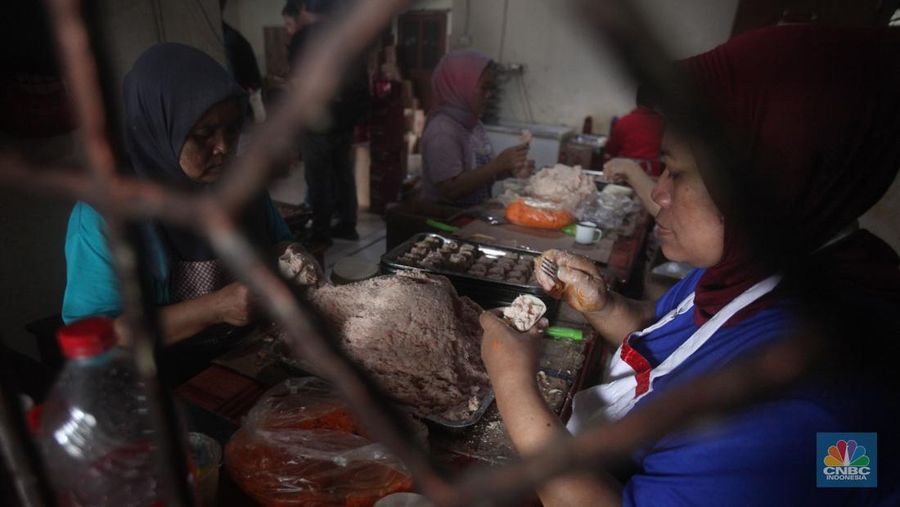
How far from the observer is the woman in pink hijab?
400 cm

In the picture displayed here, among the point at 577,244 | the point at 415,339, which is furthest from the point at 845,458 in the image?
the point at 577,244

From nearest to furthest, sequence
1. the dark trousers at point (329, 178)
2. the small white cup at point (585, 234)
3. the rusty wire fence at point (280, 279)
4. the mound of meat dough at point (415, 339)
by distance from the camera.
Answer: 1. the rusty wire fence at point (280, 279)
2. the mound of meat dough at point (415, 339)
3. the small white cup at point (585, 234)
4. the dark trousers at point (329, 178)

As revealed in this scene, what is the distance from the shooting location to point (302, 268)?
1872mm

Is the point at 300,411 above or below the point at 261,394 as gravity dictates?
above

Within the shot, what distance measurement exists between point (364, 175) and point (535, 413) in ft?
21.0

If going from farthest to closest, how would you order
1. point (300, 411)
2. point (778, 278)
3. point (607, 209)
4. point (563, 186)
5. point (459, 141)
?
point (459, 141) < point (563, 186) < point (607, 209) < point (300, 411) < point (778, 278)

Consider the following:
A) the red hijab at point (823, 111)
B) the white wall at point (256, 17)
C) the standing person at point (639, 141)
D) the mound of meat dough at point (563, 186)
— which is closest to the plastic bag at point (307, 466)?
the red hijab at point (823, 111)

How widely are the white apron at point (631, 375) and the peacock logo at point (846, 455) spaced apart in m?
0.36

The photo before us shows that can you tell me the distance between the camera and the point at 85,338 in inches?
25.4

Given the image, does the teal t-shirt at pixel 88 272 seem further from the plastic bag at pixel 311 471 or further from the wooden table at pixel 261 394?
the plastic bag at pixel 311 471

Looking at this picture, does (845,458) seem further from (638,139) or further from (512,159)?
(638,139)

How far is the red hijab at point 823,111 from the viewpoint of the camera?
35.0 inches

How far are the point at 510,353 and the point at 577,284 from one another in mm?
698

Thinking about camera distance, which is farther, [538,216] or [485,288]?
[538,216]
